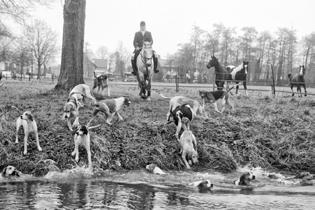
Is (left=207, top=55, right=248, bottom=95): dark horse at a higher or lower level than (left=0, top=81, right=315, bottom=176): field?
higher

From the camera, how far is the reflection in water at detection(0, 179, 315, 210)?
282 inches

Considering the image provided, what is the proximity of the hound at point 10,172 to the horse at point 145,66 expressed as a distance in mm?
7895

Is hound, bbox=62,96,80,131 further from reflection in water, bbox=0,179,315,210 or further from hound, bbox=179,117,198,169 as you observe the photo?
hound, bbox=179,117,198,169

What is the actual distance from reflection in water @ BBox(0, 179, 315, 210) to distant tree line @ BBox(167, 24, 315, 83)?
56579mm

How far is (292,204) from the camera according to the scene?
7551mm

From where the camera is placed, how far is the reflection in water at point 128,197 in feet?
23.5

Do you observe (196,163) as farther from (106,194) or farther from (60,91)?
(60,91)

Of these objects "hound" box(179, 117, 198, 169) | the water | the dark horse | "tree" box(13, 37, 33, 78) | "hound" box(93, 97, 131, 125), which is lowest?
the water

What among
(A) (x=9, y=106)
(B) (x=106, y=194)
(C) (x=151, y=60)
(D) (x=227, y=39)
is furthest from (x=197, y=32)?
(B) (x=106, y=194)

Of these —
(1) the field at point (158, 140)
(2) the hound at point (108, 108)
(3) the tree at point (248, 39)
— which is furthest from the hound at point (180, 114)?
(3) the tree at point (248, 39)

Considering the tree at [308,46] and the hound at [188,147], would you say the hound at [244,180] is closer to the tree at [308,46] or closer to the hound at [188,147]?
the hound at [188,147]

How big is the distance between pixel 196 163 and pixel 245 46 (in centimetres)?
5944

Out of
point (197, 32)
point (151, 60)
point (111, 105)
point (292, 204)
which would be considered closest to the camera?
point (292, 204)

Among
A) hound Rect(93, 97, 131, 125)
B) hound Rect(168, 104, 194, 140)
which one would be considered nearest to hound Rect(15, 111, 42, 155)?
hound Rect(93, 97, 131, 125)
